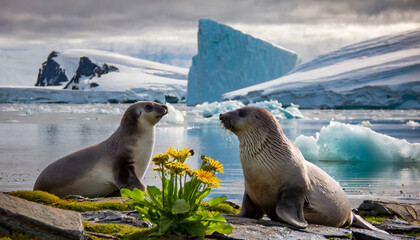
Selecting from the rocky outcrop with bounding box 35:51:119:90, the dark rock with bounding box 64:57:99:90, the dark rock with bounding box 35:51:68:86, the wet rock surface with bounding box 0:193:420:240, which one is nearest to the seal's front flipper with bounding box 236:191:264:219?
the wet rock surface with bounding box 0:193:420:240

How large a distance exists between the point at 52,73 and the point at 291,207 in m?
152

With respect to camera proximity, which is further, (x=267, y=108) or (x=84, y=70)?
(x=84, y=70)

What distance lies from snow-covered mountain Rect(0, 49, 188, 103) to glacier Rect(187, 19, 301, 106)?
1515 centimetres

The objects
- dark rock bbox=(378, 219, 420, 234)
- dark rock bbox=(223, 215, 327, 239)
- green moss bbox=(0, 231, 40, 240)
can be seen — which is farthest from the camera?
dark rock bbox=(378, 219, 420, 234)

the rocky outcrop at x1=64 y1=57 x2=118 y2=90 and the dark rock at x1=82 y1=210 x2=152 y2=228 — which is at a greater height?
the rocky outcrop at x1=64 y1=57 x2=118 y2=90

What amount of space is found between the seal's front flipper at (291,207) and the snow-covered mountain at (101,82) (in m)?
73.8

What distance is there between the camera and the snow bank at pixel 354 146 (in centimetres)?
1529

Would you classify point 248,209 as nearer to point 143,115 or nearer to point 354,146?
point 143,115

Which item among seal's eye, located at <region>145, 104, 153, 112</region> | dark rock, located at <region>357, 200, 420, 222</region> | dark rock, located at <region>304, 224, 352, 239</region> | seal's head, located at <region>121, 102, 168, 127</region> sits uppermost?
seal's eye, located at <region>145, 104, 153, 112</region>

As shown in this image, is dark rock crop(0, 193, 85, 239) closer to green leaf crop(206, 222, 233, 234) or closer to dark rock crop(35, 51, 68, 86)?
green leaf crop(206, 222, 233, 234)

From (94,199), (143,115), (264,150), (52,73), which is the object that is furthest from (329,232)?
(52,73)

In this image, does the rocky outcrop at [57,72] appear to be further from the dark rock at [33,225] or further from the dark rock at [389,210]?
the dark rock at [33,225]

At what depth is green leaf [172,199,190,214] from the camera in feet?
11.9

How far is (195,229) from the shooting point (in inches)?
147
